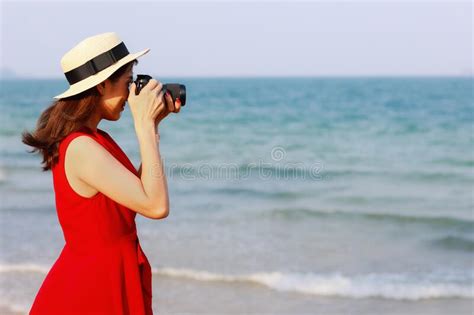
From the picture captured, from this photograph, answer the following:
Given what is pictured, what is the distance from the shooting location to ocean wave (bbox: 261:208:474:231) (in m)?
8.21

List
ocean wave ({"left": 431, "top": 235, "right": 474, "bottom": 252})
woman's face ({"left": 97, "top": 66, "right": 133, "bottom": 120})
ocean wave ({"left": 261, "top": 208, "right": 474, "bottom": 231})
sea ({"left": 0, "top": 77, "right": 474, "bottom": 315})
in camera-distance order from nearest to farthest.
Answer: woman's face ({"left": 97, "top": 66, "right": 133, "bottom": 120}), sea ({"left": 0, "top": 77, "right": 474, "bottom": 315}), ocean wave ({"left": 431, "top": 235, "right": 474, "bottom": 252}), ocean wave ({"left": 261, "top": 208, "right": 474, "bottom": 231})

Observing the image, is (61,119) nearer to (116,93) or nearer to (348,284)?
(116,93)

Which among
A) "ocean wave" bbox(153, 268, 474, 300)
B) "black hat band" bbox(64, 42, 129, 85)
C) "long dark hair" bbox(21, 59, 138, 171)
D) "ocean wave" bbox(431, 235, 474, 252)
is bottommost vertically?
"ocean wave" bbox(431, 235, 474, 252)

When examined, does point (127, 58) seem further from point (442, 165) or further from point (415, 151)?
point (415, 151)

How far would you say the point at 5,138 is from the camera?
17656mm

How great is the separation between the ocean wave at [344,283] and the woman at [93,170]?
145 inches

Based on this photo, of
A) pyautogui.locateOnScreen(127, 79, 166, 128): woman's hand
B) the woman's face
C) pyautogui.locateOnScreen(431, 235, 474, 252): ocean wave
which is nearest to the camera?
pyautogui.locateOnScreen(127, 79, 166, 128): woman's hand

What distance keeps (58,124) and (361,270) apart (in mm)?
4602

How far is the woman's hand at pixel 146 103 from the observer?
1.93 meters

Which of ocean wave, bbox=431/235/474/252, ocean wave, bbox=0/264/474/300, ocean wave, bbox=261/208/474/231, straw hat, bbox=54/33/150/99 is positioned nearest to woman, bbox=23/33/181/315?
straw hat, bbox=54/33/150/99

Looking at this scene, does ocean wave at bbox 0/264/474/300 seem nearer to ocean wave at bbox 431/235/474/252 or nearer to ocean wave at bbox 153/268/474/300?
ocean wave at bbox 153/268/474/300

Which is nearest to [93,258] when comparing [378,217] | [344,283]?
[344,283]

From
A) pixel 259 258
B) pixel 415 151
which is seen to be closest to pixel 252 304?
pixel 259 258

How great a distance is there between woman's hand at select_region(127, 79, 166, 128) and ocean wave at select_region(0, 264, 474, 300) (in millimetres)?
3862
